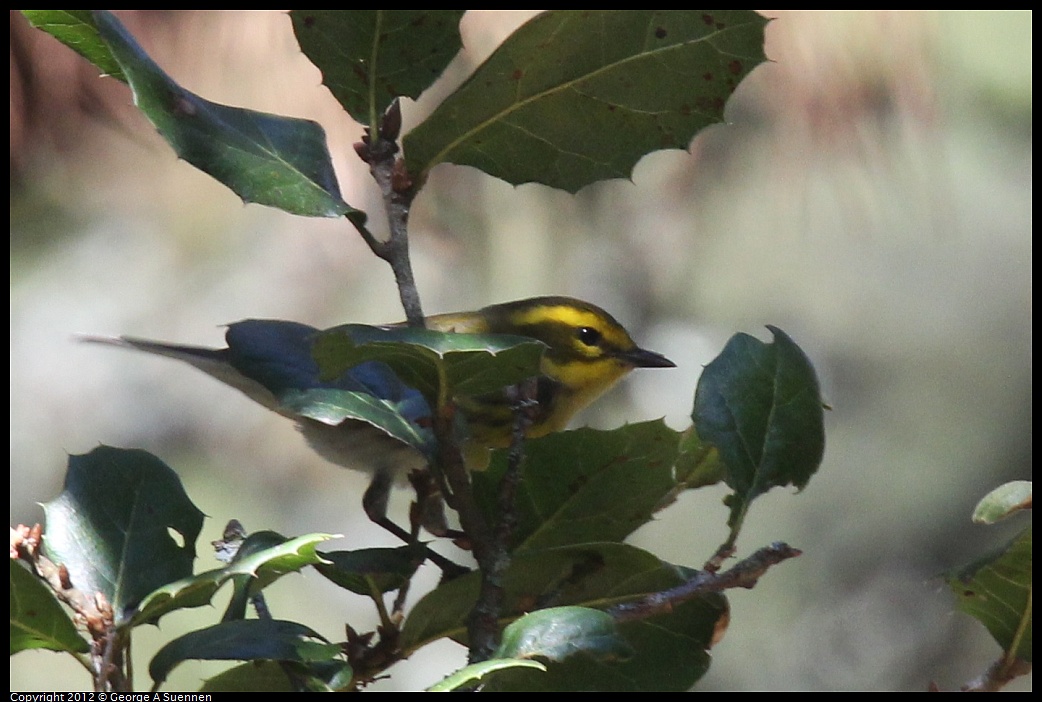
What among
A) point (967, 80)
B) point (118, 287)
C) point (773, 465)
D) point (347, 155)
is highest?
point (967, 80)

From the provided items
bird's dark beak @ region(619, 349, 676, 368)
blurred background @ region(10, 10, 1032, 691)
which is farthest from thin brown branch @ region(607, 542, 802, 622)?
blurred background @ region(10, 10, 1032, 691)

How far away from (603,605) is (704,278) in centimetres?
344

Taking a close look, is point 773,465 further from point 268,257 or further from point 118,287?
point 118,287

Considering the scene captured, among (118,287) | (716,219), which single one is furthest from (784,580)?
(118,287)

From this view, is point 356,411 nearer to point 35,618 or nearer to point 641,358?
point 35,618

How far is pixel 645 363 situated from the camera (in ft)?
7.86

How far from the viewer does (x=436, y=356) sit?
902mm

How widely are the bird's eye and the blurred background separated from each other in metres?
1.51

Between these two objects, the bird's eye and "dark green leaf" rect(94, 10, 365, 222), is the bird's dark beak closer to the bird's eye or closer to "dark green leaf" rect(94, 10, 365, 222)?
the bird's eye

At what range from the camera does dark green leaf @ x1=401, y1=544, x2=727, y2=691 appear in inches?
42.8

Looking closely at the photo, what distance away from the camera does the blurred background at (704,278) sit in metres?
3.86

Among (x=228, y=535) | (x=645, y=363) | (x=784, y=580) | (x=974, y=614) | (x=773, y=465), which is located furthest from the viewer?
(x=784, y=580)

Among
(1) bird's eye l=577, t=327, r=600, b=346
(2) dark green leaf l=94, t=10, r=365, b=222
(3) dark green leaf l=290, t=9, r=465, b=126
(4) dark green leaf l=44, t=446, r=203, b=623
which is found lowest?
(1) bird's eye l=577, t=327, r=600, b=346

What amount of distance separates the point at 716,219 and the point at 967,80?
106 centimetres
